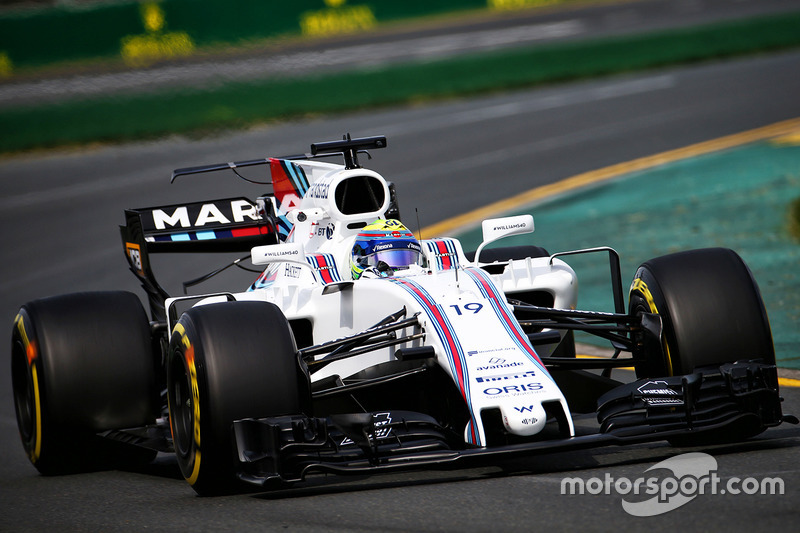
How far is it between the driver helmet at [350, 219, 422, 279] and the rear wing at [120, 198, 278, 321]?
5.54ft

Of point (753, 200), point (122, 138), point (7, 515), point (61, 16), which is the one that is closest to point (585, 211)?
point (753, 200)

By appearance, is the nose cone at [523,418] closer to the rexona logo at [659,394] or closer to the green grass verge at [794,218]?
the rexona logo at [659,394]

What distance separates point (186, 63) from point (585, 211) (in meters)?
13.9

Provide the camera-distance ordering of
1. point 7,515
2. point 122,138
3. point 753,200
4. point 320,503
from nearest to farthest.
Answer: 1. point 320,503
2. point 7,515
3. point 753,200
4. point 122,138

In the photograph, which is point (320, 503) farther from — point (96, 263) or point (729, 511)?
point (96, 263)

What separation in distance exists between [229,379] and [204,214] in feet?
11.3

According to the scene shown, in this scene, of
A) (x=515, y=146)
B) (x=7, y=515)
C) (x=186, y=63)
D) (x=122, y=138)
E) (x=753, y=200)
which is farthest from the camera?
(x=186, y=63)

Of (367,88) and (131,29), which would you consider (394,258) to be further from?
(131,29)

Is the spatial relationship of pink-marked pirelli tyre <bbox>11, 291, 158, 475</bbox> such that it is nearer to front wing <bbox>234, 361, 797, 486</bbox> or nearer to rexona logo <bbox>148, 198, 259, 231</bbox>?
rexona logo <bbox>148, 198, 259, 231</bbox>

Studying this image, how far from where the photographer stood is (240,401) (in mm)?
6129

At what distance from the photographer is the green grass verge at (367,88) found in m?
25.4

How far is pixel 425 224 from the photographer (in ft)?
53.0

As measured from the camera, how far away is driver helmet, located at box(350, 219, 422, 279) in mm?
7523

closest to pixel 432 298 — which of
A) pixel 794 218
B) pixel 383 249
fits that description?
pixel 383 249
